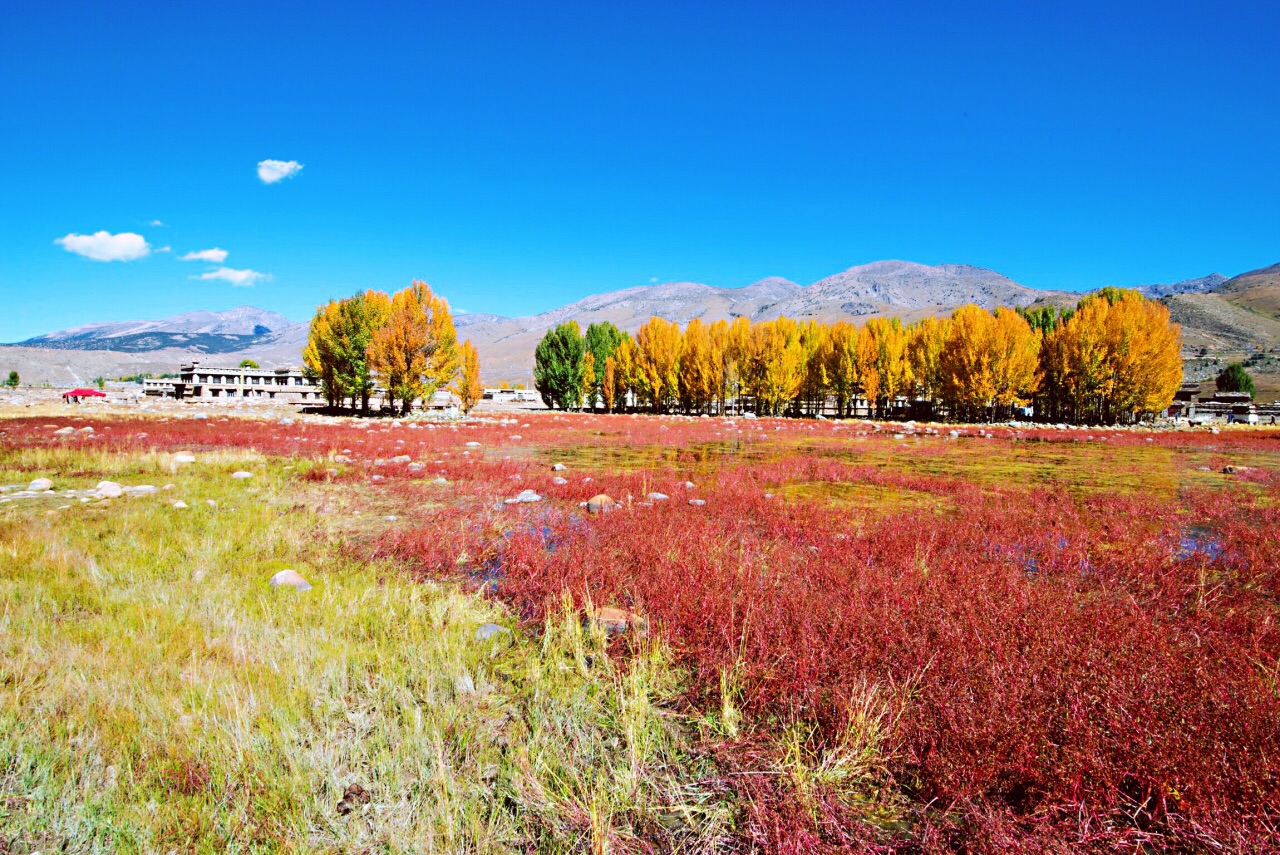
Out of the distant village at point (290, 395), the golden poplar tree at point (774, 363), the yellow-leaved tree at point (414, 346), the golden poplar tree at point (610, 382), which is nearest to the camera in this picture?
the yellow-leaved tree at point (414, 346)

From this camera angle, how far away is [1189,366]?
91125 mm

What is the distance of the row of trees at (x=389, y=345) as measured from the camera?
1416 inches

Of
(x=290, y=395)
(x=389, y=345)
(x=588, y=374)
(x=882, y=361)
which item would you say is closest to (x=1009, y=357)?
(x=882, y=361)

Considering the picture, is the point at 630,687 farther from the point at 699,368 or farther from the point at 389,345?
the point at 699,368

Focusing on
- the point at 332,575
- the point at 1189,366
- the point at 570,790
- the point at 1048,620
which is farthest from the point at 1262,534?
the point at 1189,366

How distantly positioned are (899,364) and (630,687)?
Answer: 5622cm

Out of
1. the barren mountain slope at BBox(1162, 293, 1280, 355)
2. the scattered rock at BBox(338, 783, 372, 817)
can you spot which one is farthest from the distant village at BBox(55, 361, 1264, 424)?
the barren mountain slope at BBox(1162, 293, 1280, 355)

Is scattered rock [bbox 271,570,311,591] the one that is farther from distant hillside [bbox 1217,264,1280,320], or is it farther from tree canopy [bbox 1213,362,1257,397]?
distant hillside [bbox 1217,264,1280,320]

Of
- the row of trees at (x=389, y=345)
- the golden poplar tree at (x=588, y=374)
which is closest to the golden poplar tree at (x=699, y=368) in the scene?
the golden poplar tree at (x=588, y=374)

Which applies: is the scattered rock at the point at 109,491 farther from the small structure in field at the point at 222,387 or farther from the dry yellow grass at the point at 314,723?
the small structure in field at the point at 222,387

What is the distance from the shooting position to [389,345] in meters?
35.8

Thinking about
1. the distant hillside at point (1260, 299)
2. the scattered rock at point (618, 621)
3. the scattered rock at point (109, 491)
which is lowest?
the scattered rock at point (618, 621)

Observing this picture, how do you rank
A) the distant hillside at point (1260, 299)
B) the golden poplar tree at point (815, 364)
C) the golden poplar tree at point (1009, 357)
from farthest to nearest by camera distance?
the distant hillside at point (1260, 299) < the golden poplar tree at point (815, 364) < the golden poplar tree at point (1009, 357)

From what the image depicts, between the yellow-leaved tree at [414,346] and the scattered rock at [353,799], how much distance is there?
120ft
